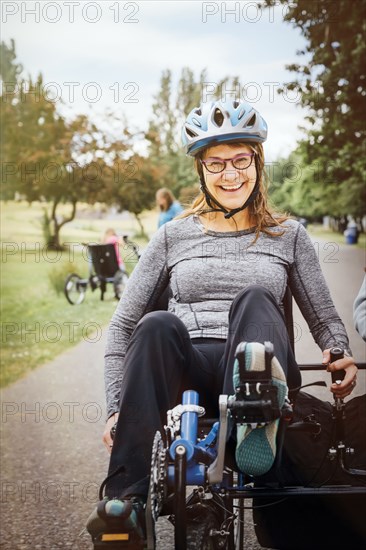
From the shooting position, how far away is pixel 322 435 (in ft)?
8.70

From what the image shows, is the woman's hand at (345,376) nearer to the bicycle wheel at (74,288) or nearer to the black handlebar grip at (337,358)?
the black handlebar grip at (337,358)

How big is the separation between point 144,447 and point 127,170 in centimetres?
1555

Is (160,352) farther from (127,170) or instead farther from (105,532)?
(127,170)

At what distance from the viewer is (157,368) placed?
228 cm

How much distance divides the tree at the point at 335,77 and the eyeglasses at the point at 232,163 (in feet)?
18.9

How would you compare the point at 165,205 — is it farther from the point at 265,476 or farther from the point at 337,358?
the point at 265,476

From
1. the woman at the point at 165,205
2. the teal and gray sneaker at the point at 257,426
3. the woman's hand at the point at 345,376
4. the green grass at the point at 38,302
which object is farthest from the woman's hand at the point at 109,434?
the woman at the point at 165,205

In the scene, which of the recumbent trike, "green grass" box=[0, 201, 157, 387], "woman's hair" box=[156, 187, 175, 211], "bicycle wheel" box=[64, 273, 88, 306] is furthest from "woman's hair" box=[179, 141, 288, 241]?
"bicycle wheel" box=[64, 273, 88, 306]

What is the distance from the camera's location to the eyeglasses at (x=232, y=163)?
9.82 ft

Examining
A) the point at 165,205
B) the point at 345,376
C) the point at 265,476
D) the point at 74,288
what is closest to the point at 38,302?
the point at 74,288

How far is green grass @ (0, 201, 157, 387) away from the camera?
909 centimetres

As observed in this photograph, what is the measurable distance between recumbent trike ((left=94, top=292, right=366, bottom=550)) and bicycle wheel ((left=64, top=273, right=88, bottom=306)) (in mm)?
10442

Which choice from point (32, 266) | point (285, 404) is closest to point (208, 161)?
point (285, 404)

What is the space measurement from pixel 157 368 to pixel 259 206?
0.97 metres
